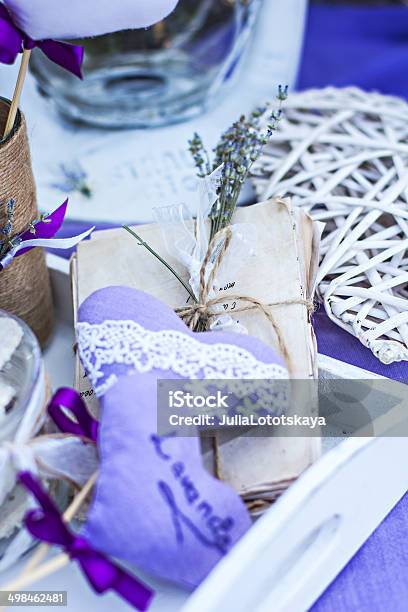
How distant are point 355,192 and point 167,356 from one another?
0.31 m

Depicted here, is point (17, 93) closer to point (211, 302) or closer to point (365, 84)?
point (211, 302)

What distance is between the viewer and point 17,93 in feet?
1.57

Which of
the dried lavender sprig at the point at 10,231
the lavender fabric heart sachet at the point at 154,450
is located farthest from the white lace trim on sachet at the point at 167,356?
the dried lavender sprig at the point at 10,231

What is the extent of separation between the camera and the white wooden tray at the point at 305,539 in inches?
14.3

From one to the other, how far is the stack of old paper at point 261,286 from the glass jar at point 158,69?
36cm

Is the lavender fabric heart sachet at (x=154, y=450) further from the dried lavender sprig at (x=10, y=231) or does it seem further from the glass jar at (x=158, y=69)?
the glass jar at (x=158, y=69)

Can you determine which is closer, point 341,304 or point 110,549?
point 110,549

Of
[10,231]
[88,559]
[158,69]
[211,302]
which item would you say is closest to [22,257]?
[10,231]

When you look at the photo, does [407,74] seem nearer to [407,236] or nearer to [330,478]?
[407,236]

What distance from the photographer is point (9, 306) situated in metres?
0.57

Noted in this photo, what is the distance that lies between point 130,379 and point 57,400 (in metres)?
0.05

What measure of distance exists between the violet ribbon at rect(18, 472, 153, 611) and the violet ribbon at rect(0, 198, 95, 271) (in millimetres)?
187

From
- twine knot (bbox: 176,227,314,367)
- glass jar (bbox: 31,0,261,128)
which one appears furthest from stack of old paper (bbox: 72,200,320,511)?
glass jar (bbox: 31,0,261,128)

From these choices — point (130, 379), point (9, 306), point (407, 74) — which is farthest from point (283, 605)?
point (407, 74)
